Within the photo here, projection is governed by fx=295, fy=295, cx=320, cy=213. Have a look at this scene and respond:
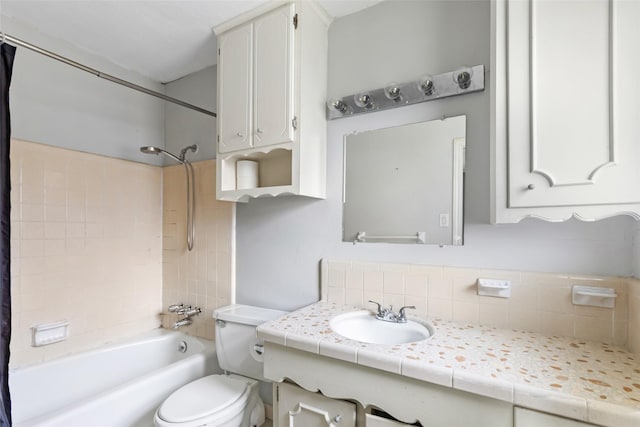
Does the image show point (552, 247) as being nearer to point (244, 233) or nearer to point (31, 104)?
point (244, 233)

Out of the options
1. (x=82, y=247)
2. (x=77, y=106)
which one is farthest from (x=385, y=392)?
(x=77, y=106)

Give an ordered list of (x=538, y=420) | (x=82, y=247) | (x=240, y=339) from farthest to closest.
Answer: (x=82, y=247) → (x=240, y=339) → (x=538, y=420)

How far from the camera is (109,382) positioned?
1877 mm

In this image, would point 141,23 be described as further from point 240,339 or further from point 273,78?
point 240,339

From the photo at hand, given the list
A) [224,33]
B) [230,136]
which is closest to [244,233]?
[230,136]

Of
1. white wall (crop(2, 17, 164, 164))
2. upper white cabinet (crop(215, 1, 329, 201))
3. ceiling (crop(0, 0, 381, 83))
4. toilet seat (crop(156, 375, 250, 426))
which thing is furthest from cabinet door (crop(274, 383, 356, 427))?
white wall (crop(2, 17, 164, 164))

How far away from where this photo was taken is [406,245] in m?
1.45

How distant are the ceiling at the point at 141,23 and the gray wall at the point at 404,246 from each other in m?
0.24

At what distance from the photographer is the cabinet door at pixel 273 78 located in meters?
1.45

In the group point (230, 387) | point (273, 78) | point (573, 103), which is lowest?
point (230, 387)

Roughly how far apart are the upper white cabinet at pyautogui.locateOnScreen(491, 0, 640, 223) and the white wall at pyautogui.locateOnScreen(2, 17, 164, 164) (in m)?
2.38

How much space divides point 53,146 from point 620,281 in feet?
9.51

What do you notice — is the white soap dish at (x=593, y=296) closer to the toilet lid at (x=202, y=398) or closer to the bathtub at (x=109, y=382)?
the toilet lid at (x=202, y=398)

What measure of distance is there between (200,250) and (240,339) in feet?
2.47
